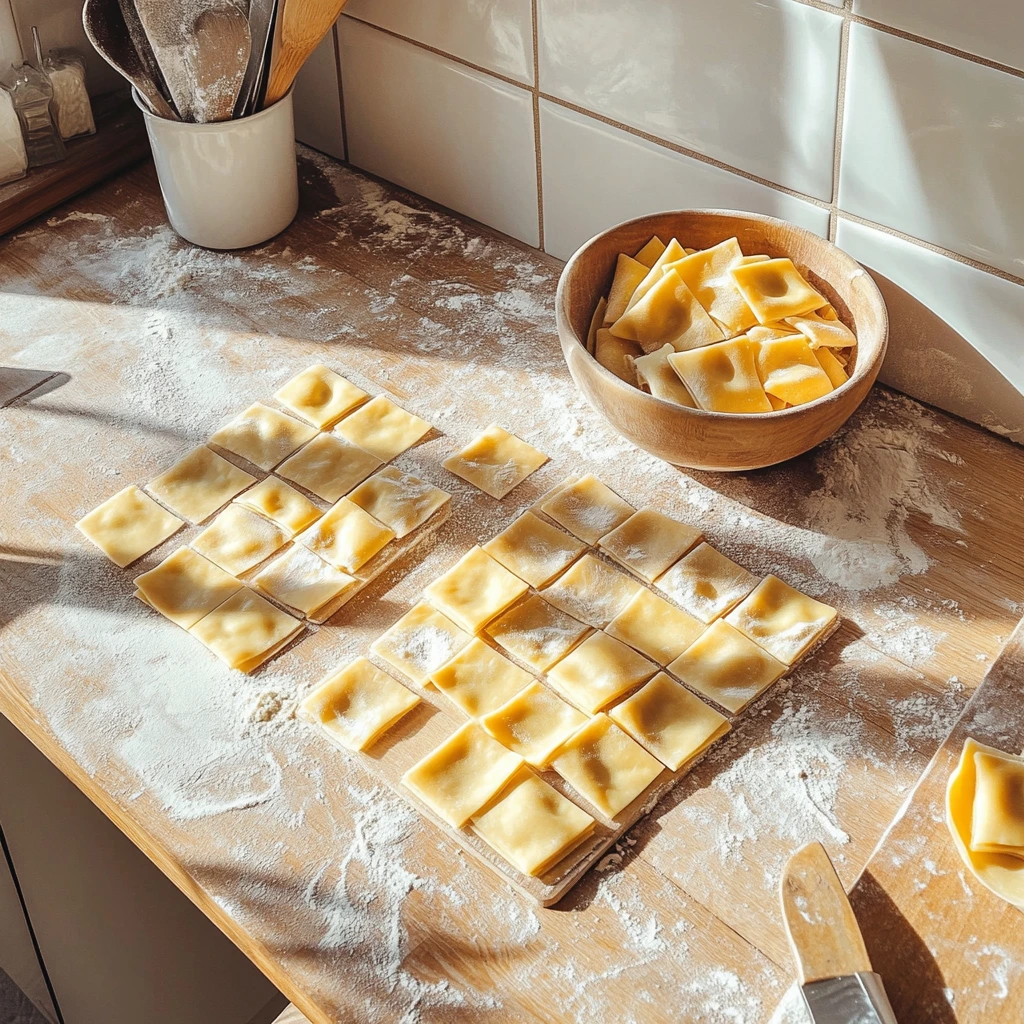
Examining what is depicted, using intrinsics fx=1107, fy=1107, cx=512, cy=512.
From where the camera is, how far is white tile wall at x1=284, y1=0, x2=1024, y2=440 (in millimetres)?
834

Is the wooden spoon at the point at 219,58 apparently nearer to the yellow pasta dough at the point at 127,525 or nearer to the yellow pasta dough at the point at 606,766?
the yellow pasta dough at the point at 127,525

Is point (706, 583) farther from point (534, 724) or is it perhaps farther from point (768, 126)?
point (768, 126)

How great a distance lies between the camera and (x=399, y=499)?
94 cm

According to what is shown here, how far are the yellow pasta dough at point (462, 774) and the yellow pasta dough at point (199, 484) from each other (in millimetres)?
324

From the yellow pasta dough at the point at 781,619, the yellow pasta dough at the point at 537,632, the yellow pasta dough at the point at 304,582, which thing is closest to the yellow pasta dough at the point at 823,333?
the yellow pasta dough at the point at 781,619

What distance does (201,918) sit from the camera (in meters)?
1.29

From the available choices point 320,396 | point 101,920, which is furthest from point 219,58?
point 101,920

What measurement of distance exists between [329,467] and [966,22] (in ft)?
1.98

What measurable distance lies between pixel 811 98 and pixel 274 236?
0.61m

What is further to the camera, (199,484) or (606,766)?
(199,484)

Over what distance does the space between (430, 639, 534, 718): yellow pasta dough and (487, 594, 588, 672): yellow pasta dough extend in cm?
1

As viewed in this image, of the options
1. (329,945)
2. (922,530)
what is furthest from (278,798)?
(922,530)

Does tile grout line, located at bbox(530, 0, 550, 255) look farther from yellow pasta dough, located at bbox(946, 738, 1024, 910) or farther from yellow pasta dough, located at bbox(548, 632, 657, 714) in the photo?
yellow pasta dough, located at bbox(946, 738, 1024, 910)

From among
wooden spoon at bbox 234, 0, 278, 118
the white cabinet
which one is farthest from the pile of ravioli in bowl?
the white cabinet
